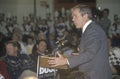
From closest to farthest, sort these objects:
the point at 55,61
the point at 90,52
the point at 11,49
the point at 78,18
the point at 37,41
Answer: the point at 55,61, the point at 90,52, the point at 78,18, the point at 11,49, the point at 37,41

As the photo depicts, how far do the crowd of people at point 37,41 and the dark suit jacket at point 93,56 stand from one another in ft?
0.74

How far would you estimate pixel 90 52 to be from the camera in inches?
155

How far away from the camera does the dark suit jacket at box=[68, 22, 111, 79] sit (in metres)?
3.96

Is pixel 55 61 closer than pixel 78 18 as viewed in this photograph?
Yes

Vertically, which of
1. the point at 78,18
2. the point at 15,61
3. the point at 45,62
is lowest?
the point at 15,61

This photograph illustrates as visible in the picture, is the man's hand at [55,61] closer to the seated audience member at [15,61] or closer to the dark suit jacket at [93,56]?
the dark suit jacket at [93,56]

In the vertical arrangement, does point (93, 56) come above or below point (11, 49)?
above


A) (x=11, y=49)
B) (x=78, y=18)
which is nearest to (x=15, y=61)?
(x=11, y=49)

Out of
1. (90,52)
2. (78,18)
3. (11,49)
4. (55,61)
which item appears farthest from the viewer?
(11,49)

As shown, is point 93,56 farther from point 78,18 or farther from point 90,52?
point 78,18

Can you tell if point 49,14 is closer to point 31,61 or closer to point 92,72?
point 31,61

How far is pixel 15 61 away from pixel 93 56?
6.93 ft

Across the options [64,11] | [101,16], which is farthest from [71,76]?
[64,11]

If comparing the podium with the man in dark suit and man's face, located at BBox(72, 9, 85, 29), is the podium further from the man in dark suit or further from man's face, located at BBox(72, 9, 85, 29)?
man's face, located at BBox(72, 9, 85, 29)
